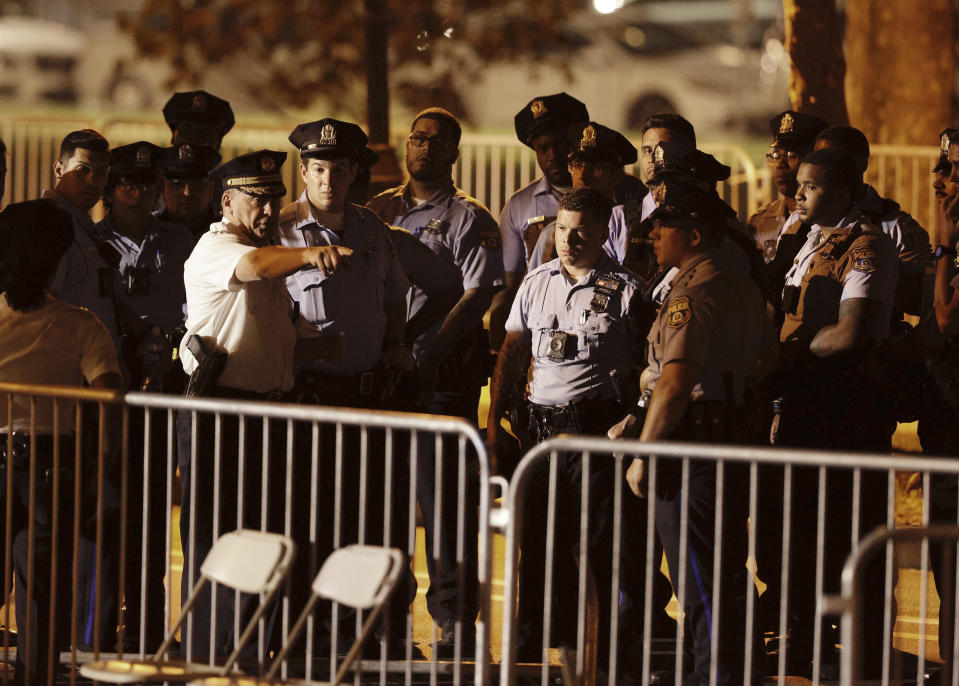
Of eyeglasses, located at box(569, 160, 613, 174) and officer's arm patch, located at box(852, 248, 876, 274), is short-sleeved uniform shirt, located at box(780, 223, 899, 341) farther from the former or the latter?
eyeglasses, located at box(569, 160, 613, 174)

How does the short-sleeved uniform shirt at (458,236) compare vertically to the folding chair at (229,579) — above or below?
above

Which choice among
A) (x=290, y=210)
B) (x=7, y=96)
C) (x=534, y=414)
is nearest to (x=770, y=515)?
(x=534, y=414)

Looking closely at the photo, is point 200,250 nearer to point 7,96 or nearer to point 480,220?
point 480,220

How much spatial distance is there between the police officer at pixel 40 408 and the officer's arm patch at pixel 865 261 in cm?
301

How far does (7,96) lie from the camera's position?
2570 cm

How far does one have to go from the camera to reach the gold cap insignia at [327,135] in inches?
293

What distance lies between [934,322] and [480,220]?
2347mm

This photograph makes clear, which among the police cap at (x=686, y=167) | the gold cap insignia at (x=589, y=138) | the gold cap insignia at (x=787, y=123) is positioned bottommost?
the police cap at (x=686, y=167)

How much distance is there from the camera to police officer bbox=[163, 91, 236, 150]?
28.9ft

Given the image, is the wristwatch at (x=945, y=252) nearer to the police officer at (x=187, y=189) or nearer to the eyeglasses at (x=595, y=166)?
the eyeglasses at (x=595, y=166)

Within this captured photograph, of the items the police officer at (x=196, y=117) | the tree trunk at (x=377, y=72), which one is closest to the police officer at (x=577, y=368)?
the police officer at (x=196, y=117)

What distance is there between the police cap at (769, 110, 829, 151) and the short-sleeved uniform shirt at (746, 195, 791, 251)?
0.94 feet

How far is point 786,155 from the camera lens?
820 cm

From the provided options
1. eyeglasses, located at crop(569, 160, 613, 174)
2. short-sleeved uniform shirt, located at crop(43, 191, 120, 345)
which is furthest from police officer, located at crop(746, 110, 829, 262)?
short-sleeved uniform shirt, located at crop(43, 191, 120, 345)
